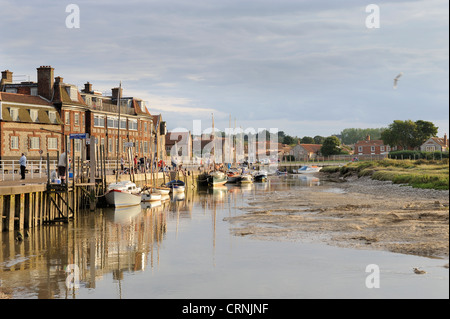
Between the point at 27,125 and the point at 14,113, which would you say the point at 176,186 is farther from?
the point at 14,113

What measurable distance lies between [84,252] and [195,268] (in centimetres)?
664

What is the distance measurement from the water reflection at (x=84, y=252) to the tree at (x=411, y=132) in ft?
350

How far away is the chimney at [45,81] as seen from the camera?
70938 mm

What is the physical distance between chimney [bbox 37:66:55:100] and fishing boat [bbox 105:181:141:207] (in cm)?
3207

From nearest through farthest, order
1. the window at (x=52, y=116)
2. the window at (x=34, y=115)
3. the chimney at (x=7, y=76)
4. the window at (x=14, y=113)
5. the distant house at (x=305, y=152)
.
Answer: the window at (x=14, y=113), the window at (x=34, y=115), the window at (x=52, y=116), the chimney at (x=7, y=76), the distant house at (x=305, y=152)

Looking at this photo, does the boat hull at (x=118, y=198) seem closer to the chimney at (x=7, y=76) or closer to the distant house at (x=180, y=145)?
the chimney at (x=7, y=76)

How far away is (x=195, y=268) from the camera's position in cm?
2080

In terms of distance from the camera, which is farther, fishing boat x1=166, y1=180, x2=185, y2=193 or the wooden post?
fishing boat x1=166, y1=180, x2=185, y2=193

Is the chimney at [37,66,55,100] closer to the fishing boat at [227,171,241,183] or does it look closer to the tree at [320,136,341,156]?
the fishing boat at [227,171,241,183]

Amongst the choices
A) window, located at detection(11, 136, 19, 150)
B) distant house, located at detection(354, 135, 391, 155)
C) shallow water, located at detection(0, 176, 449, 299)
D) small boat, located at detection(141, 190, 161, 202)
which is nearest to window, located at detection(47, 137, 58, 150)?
window, located at detection(11, 136, 19, 150)

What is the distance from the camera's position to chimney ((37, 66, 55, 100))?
7094cm

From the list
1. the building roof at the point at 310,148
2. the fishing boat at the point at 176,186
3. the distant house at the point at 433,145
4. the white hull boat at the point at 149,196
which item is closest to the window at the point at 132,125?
the fishing boat at the point at 176,186
